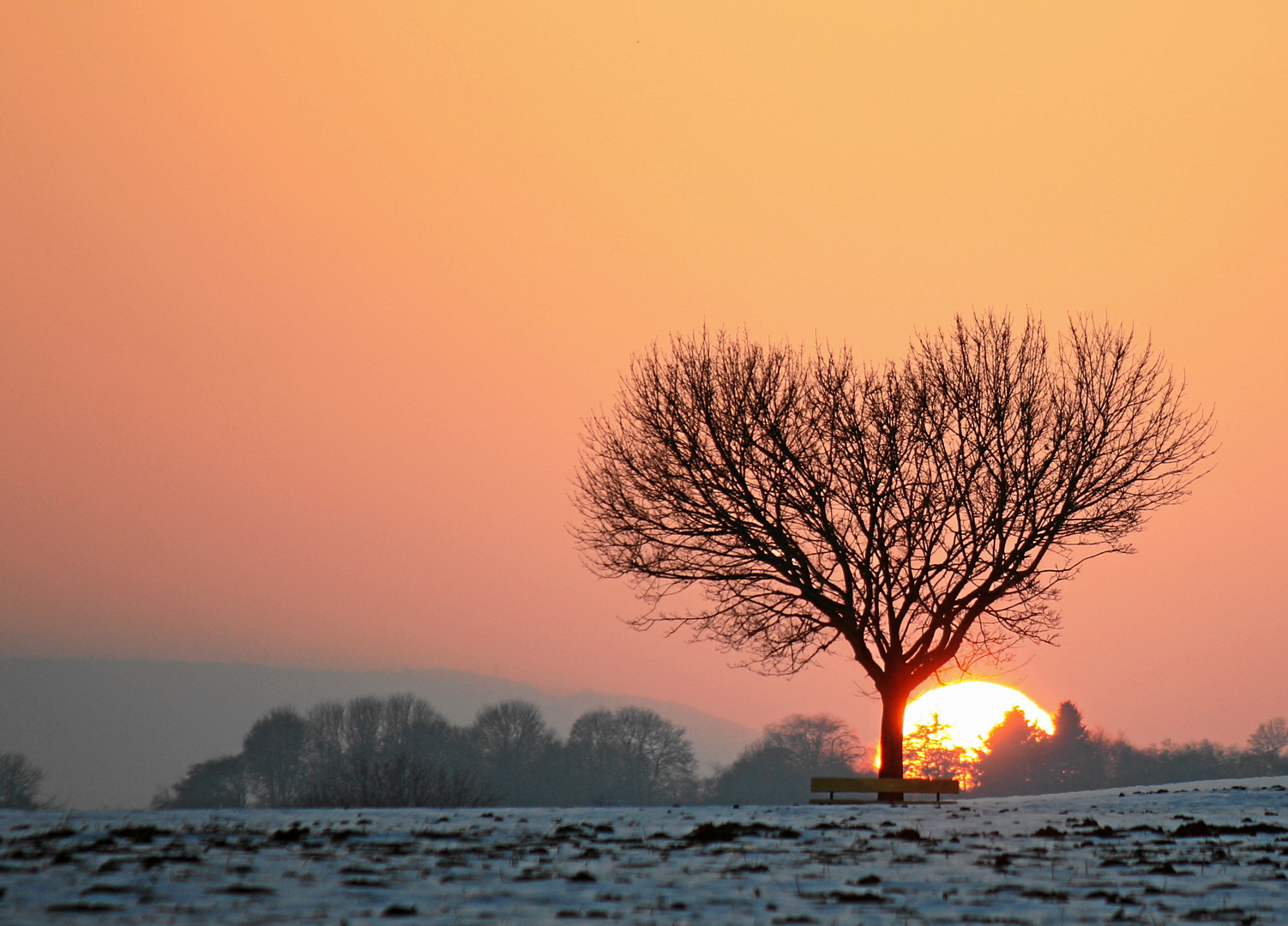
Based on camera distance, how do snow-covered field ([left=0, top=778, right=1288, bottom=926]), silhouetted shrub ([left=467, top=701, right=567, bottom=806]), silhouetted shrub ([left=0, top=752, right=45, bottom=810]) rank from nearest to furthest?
snow-covered field ([left=0, top=778, right=1288, bottom=926]) < silhouetted shrub ([left=0, top=752, right=45, bottom=810]) < silhouetted shrub ([left=467, top=701, right=567, bottom=806])

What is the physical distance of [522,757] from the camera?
109 m

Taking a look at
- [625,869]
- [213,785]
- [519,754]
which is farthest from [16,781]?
[625,869]

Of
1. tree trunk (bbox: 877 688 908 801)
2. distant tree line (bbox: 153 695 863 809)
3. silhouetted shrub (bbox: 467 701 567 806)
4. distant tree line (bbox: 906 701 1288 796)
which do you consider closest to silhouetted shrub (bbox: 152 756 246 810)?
distant tree line (bbox: 153 695 863 809)

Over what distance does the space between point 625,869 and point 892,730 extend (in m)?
16.4

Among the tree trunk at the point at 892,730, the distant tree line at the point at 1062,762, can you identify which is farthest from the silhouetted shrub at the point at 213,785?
the tree trunk at the point at 892,730

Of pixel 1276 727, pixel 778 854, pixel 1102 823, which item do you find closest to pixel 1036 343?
pixel 1102 823

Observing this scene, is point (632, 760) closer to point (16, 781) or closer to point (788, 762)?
point (788, 762)

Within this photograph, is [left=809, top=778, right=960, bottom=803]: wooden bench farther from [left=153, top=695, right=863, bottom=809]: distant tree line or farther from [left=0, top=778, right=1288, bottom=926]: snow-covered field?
[left=153, top=695, right=863, bottom=809]: distant tree line

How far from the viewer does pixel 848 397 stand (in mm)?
25094

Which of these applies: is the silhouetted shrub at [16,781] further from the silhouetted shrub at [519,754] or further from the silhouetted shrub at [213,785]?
the silhouetted shrub at [519,754]

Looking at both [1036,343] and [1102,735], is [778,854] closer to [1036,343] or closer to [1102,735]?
[1036,343]

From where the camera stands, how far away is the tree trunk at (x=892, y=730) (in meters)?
24.1

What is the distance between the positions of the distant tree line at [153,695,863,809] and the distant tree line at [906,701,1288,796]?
13.8m

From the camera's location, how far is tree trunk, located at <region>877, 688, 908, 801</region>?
78.9 feet
